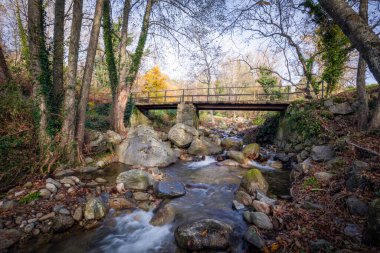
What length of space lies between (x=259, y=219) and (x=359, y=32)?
386 centimetres

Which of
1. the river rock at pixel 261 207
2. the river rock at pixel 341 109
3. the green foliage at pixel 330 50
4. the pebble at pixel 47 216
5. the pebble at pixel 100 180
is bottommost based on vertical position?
the pebble at pixel 47 216

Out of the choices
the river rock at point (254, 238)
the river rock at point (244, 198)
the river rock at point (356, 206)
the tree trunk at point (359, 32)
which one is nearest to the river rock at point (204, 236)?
the river rock at point (254, 238)

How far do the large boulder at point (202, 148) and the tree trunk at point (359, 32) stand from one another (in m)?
10.2

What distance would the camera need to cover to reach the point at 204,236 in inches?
155

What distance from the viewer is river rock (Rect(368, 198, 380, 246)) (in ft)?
9.92

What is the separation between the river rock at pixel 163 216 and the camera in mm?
4911

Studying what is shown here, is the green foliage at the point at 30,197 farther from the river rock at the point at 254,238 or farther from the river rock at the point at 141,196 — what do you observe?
the river rock at the point at 254,238


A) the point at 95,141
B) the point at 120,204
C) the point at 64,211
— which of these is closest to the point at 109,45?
the point at 95,141

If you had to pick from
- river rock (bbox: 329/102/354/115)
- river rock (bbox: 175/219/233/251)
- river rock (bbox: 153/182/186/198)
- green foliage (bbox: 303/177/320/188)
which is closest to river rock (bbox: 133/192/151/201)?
river rock (bbox: 153/182/186/198)

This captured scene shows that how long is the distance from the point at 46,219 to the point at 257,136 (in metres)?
14.5

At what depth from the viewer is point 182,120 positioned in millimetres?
16266

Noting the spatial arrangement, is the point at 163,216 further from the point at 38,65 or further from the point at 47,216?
the point at 38,65

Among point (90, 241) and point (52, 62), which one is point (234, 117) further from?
point (90, 241)

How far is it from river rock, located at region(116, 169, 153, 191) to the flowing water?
915 millimetres
